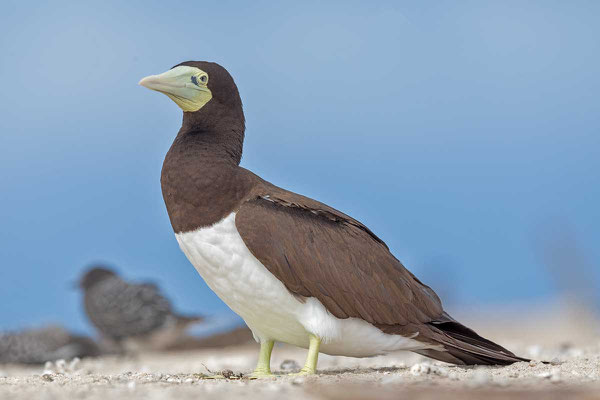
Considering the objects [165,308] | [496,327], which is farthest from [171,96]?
[496,327]

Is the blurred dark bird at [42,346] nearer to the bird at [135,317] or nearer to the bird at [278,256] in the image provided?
the bird at [135,317]

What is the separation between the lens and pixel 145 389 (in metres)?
4.91

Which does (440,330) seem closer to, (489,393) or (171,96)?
(489,393)

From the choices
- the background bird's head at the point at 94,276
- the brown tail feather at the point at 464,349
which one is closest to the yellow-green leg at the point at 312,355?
the brown tail feather at the point at 464,349

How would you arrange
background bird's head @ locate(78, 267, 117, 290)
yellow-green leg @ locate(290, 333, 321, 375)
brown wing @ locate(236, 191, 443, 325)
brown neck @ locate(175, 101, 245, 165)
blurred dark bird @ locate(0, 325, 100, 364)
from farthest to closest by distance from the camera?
background bird's head @ locate(78, 267, 117, 290)
blurred dark bird @ locate(0, 325, 100, 364)
brown neck @ locate(175, 101, 245, 165)
yellow-green leg @ locate(290, 333, 321, 375)
brown wing @ locate(236, 191, 443, 325)

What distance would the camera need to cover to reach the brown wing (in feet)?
19.4

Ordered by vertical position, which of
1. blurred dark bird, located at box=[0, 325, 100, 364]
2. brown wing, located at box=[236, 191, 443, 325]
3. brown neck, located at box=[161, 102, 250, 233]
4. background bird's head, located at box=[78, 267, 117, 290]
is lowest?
blurred dark bird, located at box=[0, 325, 100, 364]

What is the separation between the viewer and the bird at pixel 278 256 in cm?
595

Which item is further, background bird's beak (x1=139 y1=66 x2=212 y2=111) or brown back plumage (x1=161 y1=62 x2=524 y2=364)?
background bird's beak (x1=139 y1=66 x2=212 y2=111)

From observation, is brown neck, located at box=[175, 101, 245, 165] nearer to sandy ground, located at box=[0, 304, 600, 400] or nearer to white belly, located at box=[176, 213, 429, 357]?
white belly, located at box=[176, 213, 429, 357]

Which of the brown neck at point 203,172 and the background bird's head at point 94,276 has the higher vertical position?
the background bird's head at point 94,276

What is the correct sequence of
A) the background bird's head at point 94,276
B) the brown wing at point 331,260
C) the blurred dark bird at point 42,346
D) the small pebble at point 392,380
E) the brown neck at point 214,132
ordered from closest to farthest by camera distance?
the small pebble at point 392,380 < the brown wing at point 331,260 < the brown neck at point 214,132 < the blurred dark bird at point 42,346 < the background bird's head at point 94,276

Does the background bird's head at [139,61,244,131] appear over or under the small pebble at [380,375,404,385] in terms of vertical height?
over

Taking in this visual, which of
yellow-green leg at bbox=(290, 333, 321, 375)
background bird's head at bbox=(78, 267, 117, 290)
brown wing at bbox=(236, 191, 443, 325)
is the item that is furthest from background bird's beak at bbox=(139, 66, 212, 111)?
background bird's head at bbox=(78, 267, 117, 290)
